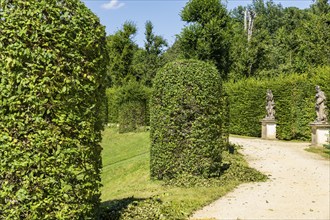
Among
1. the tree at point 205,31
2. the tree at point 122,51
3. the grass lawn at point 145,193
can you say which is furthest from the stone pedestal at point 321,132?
the tree at point 122,51

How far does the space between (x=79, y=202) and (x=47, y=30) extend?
222 centimetres

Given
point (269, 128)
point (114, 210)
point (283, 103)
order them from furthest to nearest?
point (283, 103)
point (269, 128)
point (114, 210)

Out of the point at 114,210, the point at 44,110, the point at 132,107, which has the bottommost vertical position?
the point at 114,210

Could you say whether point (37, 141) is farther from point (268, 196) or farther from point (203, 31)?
point (203, 31)

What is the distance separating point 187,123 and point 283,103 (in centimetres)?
1362

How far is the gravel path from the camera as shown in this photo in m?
6.92

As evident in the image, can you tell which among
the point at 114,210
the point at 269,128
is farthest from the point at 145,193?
the point at 269,128

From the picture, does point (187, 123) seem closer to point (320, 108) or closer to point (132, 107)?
point (320, 108)

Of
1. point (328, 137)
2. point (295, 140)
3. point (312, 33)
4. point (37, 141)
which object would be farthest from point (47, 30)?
point (312, 33)

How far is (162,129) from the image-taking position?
376 inches

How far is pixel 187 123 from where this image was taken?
9422 millimetres

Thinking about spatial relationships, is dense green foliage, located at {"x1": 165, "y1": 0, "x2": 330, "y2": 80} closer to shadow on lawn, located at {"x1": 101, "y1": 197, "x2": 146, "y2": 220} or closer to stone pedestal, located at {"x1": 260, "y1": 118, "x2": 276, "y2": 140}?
stone pedestal, located at {"x1": 260, "y1": 118, "x2": 276, "y2": 140}

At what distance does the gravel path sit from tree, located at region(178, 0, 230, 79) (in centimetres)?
1868

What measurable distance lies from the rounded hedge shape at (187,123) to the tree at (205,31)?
2158 cm
